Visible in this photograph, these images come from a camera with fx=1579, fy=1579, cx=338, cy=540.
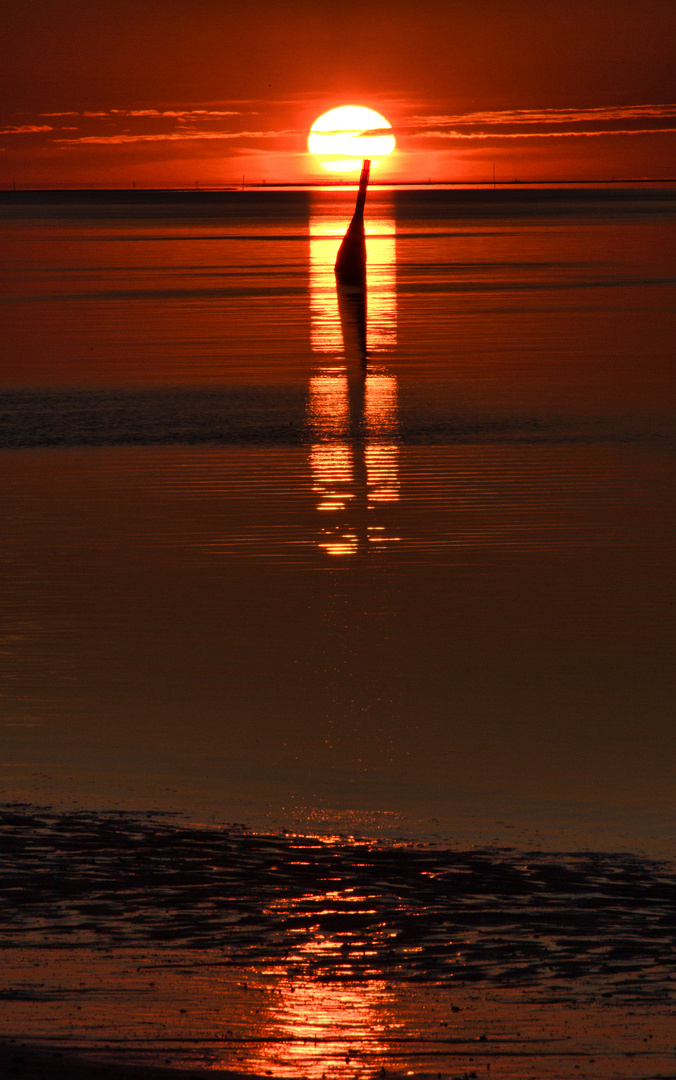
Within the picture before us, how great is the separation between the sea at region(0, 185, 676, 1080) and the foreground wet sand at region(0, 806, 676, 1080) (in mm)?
20

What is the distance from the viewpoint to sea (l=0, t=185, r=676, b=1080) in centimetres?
629

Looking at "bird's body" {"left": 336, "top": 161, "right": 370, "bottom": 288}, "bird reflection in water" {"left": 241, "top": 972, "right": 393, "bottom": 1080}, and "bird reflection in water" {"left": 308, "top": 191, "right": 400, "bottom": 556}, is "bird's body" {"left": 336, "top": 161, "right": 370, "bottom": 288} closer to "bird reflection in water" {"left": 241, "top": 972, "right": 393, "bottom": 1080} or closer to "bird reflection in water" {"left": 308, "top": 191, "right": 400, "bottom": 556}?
"bird reflection in water" {"left": 308, "top": 191, "right": 400, "bottom": 556}

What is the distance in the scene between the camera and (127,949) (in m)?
6.79

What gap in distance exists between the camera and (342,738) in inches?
403

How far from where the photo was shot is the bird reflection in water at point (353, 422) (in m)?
17.3

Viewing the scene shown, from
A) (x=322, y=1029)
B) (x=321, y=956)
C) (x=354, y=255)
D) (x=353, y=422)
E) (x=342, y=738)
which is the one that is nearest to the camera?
(x=322, y=1029)

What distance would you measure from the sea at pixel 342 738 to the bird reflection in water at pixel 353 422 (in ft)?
0.39

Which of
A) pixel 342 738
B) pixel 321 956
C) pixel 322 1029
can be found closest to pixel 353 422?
pixel 342 738

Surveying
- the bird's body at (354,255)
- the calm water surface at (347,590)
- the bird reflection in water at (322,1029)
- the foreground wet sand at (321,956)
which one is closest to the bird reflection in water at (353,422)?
the calm water surface at (347,590)

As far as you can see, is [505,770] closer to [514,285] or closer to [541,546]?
[541,546]

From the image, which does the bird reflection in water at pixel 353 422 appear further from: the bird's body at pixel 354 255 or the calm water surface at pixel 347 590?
the bird's body at pixel 354 255

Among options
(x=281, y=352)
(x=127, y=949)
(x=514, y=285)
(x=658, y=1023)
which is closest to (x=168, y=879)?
(x=127, y=949)

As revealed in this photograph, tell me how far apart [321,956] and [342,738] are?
351 centimetres

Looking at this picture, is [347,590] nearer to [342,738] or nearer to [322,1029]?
[342,738]
